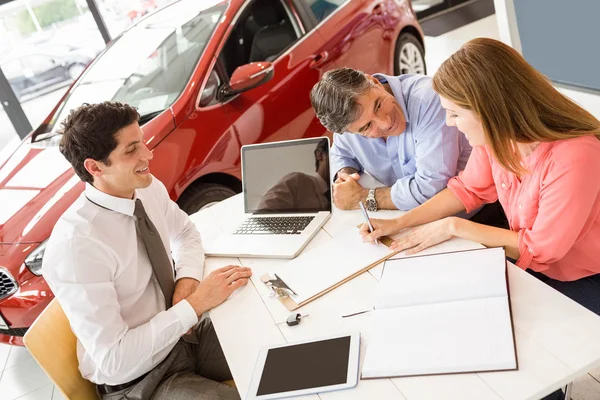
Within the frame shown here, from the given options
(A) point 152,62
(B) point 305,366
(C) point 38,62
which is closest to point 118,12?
(C) point 38,62

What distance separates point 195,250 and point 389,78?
3.24 ft

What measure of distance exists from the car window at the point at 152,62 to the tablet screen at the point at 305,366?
74.8 inches

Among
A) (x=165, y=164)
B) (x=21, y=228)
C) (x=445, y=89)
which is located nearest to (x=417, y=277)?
(x=445, y=89)

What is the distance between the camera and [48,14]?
597 centimetres

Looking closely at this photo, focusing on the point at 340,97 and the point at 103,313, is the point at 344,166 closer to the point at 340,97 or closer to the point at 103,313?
the point at 340,97

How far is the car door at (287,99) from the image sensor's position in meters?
3.13

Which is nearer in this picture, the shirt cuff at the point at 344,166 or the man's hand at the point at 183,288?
the man's hand at the point at 183,288

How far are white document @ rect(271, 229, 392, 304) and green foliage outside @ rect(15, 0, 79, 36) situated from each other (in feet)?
17.5

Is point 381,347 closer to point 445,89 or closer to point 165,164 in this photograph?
point 445,89

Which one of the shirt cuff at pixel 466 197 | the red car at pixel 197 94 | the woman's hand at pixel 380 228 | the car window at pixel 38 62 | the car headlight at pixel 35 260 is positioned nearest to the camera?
the woman's hand at pixel 380 228

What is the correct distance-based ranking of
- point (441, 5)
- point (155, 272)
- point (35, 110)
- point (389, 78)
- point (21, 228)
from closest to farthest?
point (155, 272) → point (389, 78) → point (21, 228) → point (35, 110) → point (441, 5)

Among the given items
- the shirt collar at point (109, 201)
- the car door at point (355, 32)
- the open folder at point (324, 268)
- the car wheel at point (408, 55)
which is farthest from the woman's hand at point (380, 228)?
the car wheel at point (408, 55)

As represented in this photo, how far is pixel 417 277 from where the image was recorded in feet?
4.81

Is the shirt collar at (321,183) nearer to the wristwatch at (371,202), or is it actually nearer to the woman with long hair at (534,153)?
the wristwatch at (371,202)
